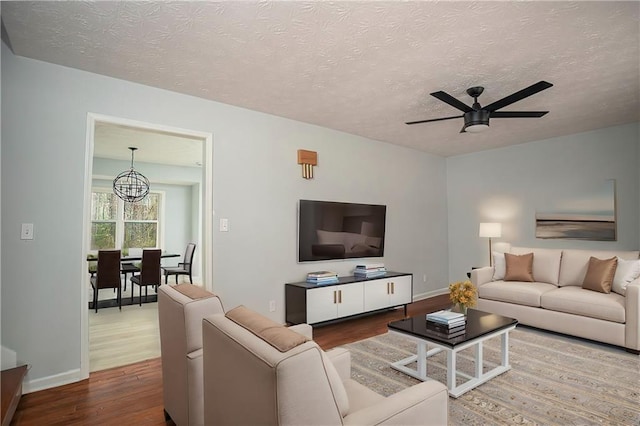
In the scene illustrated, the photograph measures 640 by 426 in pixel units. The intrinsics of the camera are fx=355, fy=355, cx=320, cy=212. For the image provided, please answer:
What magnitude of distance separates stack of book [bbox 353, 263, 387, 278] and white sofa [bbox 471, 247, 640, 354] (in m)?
1.20

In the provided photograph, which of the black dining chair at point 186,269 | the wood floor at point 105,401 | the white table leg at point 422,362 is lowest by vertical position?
the wood floor at point 105,401

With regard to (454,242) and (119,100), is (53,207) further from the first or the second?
(454,242)

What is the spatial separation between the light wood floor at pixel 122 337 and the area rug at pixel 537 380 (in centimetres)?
204

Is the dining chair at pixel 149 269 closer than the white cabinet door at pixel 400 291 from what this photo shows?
No

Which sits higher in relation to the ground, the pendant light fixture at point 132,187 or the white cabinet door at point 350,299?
the pendant light fixture at point 132,187

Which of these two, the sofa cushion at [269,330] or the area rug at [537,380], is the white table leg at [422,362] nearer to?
the area rug at [537,380]

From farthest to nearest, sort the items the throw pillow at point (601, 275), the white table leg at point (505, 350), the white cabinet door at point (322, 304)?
the white cabinet door at point (322, 304) < the throw pillow at point (601, 275) < the white table leg at point (505, 350)

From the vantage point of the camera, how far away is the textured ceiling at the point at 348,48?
2.12 metres

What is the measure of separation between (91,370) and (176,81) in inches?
101

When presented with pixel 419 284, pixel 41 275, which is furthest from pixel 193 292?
pixel 419 284

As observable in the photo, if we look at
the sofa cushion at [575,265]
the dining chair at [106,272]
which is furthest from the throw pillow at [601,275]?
the dining chair at [106,272]

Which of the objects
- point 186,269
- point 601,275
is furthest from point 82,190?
point 601,275

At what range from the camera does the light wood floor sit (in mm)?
3239

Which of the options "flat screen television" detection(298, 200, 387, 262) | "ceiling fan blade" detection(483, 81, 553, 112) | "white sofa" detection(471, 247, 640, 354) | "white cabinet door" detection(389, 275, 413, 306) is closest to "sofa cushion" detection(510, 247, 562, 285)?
"white sofa" detection(471, 247, 640, 354)
